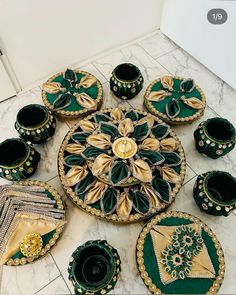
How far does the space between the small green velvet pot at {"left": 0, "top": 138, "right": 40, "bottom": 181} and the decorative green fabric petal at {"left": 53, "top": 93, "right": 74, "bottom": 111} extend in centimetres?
17

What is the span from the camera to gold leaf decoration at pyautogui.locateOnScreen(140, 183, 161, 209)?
2.61 feet

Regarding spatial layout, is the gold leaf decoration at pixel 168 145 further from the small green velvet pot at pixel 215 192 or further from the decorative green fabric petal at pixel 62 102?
the decorative green fabric petal at pixel 62 102

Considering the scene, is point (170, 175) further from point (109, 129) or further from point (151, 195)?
point (109, 129)

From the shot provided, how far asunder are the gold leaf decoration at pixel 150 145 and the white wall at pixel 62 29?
556mm

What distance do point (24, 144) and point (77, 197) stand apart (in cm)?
23

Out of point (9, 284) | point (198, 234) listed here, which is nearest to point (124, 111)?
point (198, 234)

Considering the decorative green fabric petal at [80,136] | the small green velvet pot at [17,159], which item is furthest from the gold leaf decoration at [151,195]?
the small green velvet pot at [17,159]

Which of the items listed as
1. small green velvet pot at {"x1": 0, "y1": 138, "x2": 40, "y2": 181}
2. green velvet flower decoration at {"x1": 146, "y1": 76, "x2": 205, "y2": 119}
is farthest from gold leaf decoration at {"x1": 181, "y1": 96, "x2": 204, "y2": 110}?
small green velvet pot at {"x1": 0, "y1": 138, "x2": 40, "y2": 181}

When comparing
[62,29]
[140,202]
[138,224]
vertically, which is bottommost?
[138,224]

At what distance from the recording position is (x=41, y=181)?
2.89ft

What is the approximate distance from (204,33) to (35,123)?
2.33 feet

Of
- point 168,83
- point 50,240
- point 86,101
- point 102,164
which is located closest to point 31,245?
point 50,240

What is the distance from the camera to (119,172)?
77cm

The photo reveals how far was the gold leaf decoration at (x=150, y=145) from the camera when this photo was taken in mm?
818
